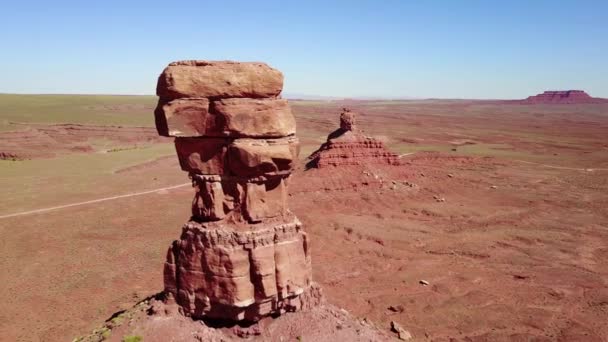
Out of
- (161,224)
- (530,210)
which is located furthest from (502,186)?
(161,224)

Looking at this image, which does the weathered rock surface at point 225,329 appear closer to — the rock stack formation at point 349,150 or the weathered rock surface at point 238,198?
the weathered rock surface at point 238,198

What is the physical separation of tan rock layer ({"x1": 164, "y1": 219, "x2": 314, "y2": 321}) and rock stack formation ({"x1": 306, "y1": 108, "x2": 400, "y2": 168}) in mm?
27161

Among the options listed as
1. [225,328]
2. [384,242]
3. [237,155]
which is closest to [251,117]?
[237,155]

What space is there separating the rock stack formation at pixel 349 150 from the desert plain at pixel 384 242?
0.89 m

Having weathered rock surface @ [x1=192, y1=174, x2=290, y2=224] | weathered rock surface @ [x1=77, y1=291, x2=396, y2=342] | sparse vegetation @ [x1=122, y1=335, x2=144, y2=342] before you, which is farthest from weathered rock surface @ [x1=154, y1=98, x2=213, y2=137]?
sparse vegetation @ [x1=122, y1=335, x2=144, y2=342]

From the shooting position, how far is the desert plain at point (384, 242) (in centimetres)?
1912

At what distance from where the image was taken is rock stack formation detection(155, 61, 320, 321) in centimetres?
1078

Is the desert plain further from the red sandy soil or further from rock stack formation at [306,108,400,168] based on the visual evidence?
the red sandy soil

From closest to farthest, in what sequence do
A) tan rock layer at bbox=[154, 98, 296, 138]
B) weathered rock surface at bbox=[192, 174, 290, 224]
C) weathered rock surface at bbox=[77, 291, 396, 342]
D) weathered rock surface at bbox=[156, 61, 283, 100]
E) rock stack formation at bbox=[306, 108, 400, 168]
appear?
weathered rock surface at bbox=[156, 61, 283, 100] → tan rock layer at bbox=[154, 98, 296, 138] → weathered rock surface at bbox=[77, 291, 396, 342] → weathered rock surface at bbox=[192, 174, 290, 224] → rock stack formation at bbox=[306, 108, 400, 168]

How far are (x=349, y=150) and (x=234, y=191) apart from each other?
2871cm

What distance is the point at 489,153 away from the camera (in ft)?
229

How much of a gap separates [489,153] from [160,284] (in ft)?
198

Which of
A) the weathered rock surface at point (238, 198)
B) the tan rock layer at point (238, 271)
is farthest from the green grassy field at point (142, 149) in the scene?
the weathered rock surface at point (238, 198)

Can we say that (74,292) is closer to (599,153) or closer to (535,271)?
(535,271)
